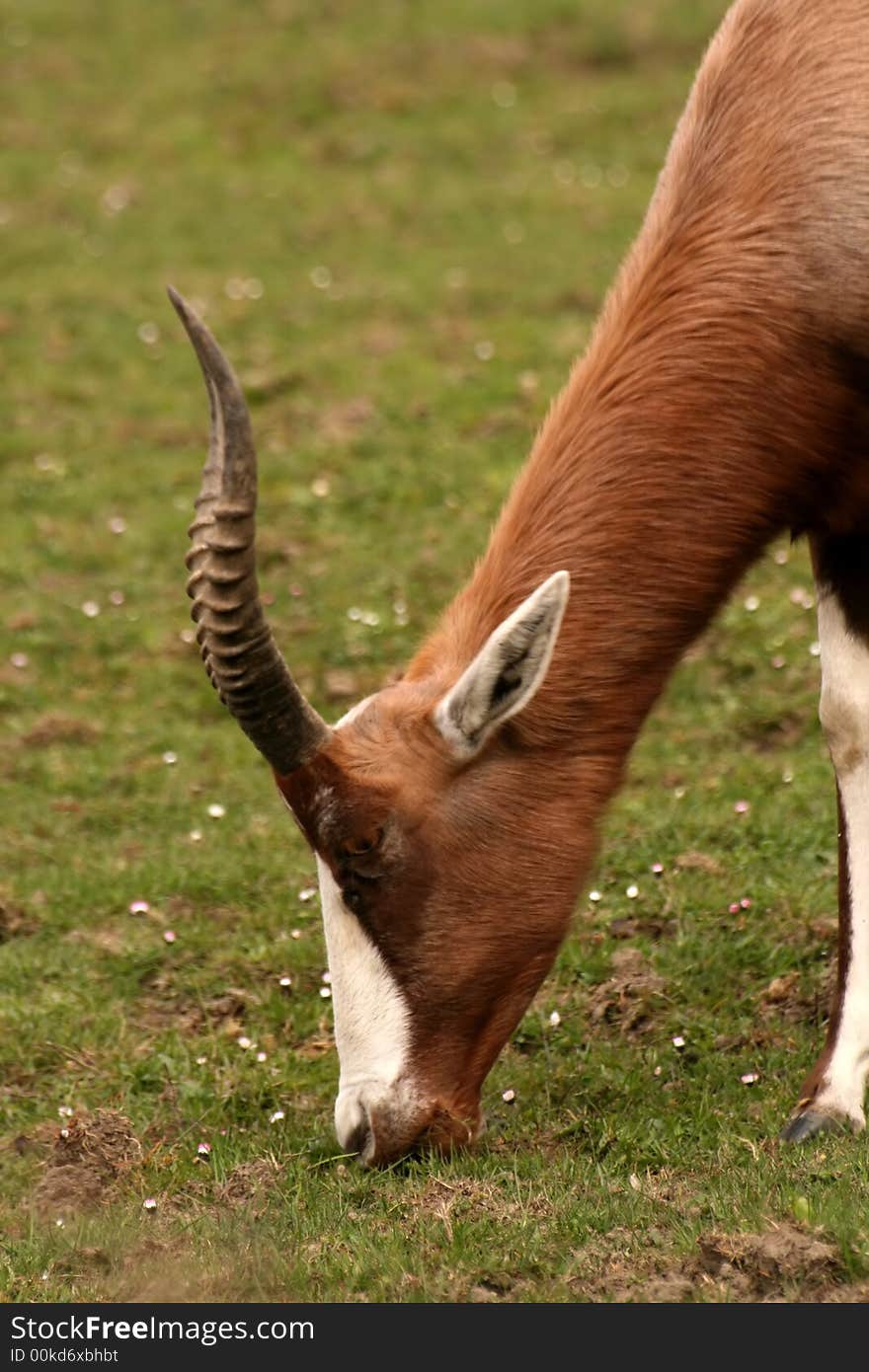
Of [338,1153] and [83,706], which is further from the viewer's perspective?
[83,706]

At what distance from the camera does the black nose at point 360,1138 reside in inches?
231

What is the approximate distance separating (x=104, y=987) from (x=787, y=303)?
371 cm

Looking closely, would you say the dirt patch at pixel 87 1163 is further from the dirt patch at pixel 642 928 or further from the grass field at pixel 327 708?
the dirt patch at pixel 642 928

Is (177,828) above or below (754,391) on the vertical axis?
below

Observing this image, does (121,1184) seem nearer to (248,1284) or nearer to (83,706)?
(248,1284)

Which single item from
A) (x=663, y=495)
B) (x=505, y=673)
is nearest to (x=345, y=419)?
(x=663, y=495)

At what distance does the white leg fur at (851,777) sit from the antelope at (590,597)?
0.27m

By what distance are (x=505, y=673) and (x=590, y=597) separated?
1.62 ft

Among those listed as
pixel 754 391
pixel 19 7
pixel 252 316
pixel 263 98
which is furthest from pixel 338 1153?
pixel 19 7

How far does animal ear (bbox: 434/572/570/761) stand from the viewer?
5.40 metres

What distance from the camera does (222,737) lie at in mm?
9906

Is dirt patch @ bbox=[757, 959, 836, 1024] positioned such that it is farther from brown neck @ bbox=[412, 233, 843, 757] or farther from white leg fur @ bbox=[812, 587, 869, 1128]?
brown neck @ bbox=[412, 233, 843, 757]

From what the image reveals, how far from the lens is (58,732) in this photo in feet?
32.8

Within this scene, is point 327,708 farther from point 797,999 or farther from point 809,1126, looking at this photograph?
point 809,1126
